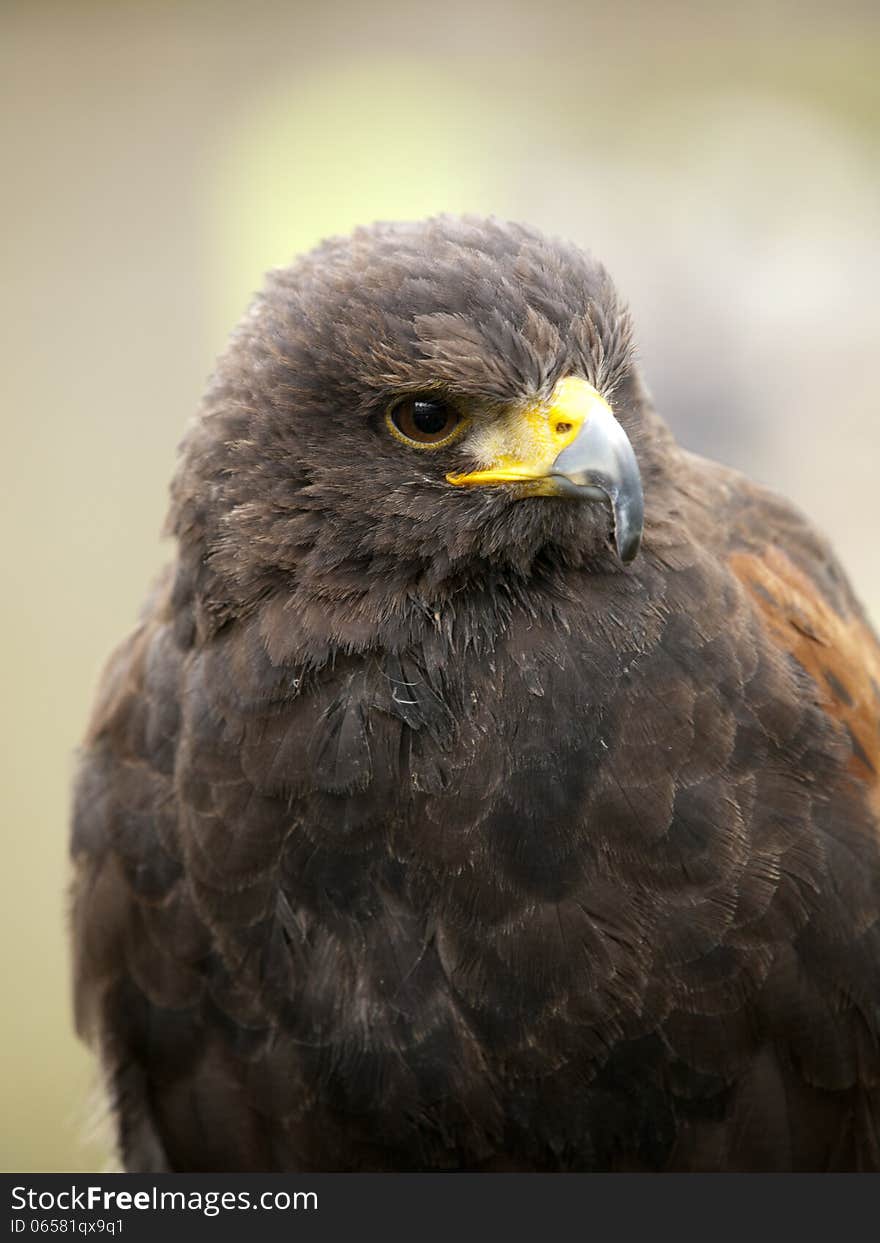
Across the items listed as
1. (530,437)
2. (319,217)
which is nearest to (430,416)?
(530,437)

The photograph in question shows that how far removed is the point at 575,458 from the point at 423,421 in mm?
268

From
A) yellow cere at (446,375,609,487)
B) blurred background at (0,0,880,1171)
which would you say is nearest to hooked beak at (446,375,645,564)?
yellow cere at (446,375,609,487)

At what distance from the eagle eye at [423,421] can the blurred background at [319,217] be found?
9.51 feet

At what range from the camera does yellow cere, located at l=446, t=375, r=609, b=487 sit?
92.6 inches

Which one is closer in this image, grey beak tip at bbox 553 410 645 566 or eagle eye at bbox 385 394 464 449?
grey beak tip at bbox 553 410 645 566

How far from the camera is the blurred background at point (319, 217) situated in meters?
5.34

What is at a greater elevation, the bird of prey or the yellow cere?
the yellow cere

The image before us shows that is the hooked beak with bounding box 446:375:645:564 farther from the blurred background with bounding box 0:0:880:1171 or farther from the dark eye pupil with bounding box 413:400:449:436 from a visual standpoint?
the blurred background with bounding box 0:0:880:1171

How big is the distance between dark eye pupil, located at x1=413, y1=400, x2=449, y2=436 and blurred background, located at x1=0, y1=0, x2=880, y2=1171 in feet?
9.53

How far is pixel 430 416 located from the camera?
94.5 inches

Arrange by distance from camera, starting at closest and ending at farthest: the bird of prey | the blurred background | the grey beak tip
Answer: the grey beak tip
the bird of prey
the blurred background

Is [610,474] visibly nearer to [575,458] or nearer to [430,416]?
[575,458]

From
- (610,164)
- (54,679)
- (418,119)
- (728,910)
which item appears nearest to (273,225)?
(418,119)

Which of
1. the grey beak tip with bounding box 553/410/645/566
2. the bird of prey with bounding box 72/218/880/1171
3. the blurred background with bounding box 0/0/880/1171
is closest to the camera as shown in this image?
the grey beak tip with bounding box 553/410/645/566
